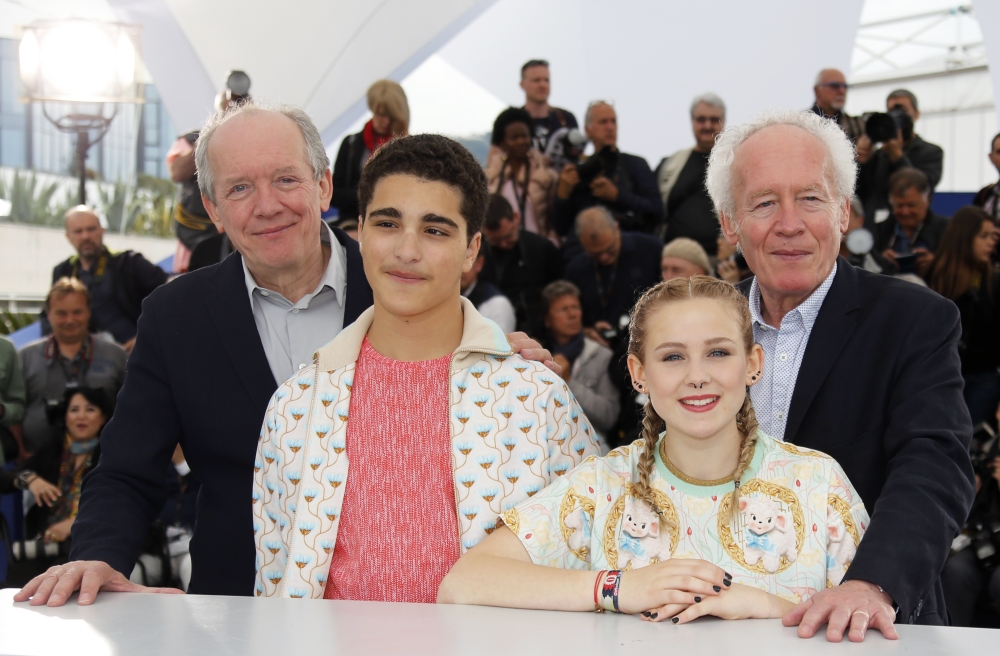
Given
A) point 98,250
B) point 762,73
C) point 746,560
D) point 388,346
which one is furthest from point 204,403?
point 762,73

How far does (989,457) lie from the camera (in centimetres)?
370

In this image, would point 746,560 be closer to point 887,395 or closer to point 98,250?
point 887,395

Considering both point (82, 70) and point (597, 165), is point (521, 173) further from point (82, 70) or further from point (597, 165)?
point (82, 70)

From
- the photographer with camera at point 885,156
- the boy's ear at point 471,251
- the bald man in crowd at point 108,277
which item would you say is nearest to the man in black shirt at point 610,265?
the photographer with camera at point 885,156

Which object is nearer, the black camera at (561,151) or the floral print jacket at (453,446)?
the floral print jacket at (453,446)

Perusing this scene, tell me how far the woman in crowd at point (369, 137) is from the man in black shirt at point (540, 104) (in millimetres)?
684

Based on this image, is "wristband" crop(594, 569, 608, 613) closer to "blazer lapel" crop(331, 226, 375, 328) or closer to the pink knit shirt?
the pink knit shirt

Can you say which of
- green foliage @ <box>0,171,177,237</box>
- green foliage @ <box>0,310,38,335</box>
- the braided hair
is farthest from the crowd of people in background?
the braided hair

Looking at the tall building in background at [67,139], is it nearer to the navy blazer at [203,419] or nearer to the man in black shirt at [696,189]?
the man in black shirt at [696,189]

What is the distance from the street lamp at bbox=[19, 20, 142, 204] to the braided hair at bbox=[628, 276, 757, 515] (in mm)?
5099

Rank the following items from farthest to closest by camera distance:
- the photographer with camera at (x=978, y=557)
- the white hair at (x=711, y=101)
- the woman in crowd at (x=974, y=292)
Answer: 1. the white hair at (x=711, y=101)
2. the woman in crowd at (x=974, y=292)
3. the photographer with camera at (x=978, y=557)

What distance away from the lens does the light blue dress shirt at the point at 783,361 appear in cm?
204

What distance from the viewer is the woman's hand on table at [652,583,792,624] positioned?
1415 mm

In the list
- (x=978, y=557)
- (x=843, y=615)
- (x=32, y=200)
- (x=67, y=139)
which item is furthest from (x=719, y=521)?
(x=67, y=139)
